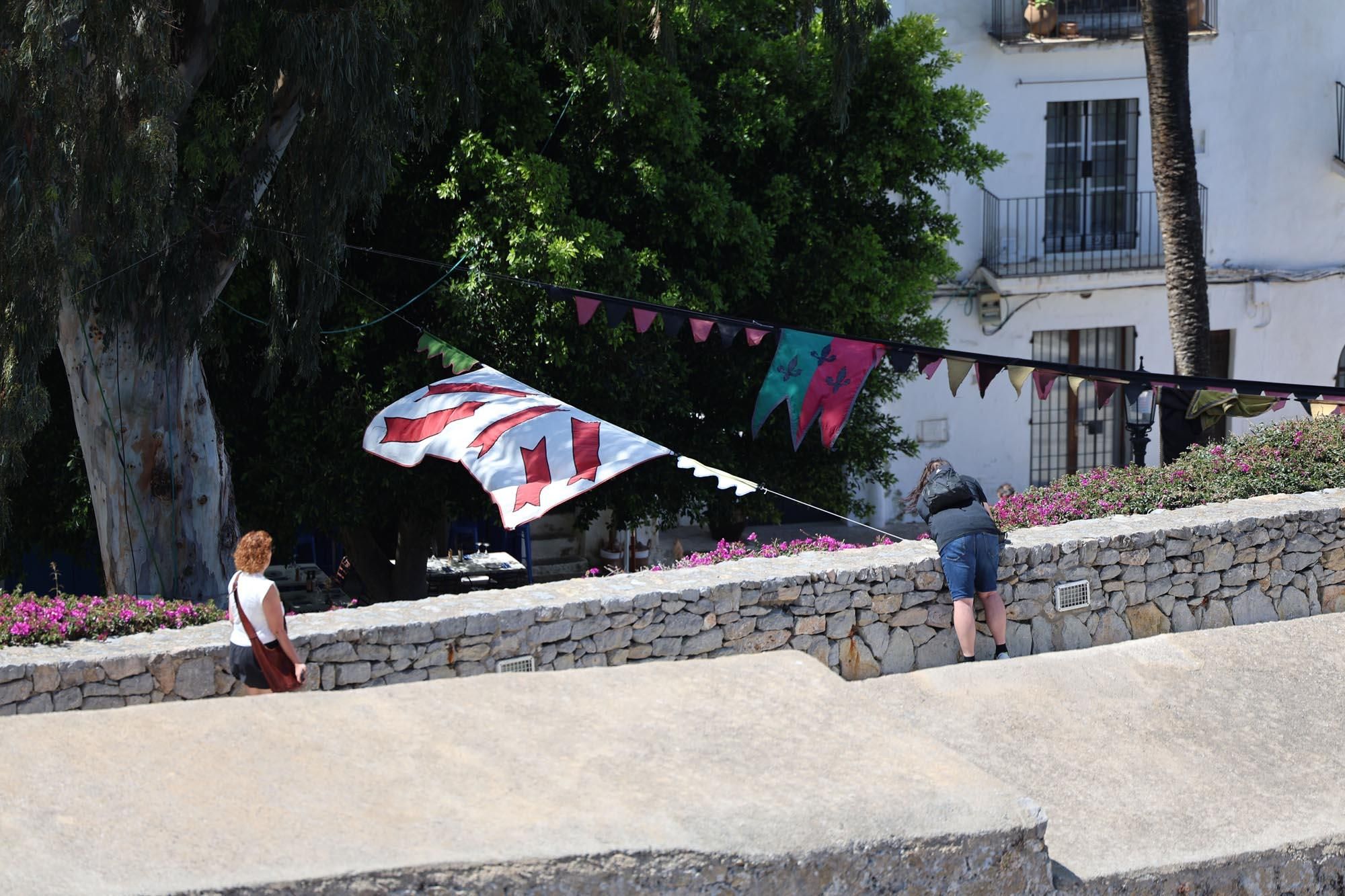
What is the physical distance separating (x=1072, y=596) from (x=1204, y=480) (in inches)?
75.3

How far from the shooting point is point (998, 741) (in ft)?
23.6

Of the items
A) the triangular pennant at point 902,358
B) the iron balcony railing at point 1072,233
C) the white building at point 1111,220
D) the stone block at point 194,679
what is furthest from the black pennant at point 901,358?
the iron balcony railing at point 1072,233

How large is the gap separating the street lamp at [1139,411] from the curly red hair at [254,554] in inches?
243

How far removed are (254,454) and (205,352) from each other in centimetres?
91

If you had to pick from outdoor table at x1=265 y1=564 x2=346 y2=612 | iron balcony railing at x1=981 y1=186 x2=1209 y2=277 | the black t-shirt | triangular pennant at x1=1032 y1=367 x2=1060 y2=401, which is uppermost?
iron balcony railing at x1=981 y1=186 x2=1209 y2=277

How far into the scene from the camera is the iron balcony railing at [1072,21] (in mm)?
18922

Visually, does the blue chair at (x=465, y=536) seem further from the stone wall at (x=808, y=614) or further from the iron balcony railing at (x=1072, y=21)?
the stone wall at (x=808, y=614)

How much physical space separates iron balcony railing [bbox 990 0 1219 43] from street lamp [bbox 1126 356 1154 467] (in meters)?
8.74

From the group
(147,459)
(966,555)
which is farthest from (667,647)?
(147,459)

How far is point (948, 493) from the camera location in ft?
27.4

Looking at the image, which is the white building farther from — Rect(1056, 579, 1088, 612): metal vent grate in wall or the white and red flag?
Rect(1056, 579, 1088, 612): metal vent grate in wall

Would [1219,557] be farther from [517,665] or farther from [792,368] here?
[517,665]

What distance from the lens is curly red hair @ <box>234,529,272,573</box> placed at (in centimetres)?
666

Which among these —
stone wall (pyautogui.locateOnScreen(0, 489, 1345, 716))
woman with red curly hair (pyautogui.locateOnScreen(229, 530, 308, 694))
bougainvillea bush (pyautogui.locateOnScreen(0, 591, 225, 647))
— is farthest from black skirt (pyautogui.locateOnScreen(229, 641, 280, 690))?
bougainvillea bush (pyautogui.locateOnScreen(0, 591, 225, 647))
